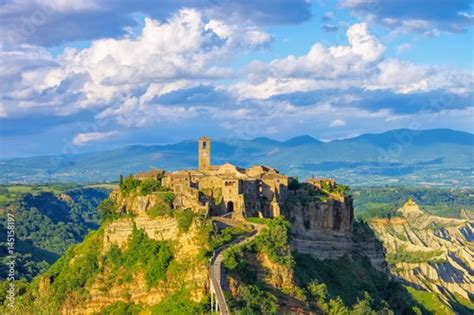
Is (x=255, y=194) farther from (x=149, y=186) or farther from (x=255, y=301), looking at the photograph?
(x=255, y=301)

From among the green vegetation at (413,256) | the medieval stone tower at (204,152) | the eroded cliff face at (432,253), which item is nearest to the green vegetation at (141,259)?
the medieval stone tower at (204,152)

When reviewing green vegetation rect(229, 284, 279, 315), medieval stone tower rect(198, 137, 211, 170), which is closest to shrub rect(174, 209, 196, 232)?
green vegetation rect(229, 284, 279, 315)

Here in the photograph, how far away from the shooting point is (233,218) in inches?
2253

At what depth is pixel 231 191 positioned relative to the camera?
5956cm

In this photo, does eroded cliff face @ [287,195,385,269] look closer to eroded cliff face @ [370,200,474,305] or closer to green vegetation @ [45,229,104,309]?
green vegetation @ [45,229,104,309]

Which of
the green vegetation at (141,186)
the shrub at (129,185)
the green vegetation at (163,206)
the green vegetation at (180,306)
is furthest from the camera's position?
the shrub at (129,185)

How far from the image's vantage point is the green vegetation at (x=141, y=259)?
2071 inches

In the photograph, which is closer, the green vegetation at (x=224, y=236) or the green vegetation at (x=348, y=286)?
the green vegetation at (x=224, y=236)

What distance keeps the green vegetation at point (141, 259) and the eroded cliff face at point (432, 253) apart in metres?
46.4

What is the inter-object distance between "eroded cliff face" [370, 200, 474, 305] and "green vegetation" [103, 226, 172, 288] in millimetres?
46400

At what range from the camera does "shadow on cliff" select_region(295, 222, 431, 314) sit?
60562mm

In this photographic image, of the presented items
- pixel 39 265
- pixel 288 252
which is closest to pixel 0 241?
pixel 39 265

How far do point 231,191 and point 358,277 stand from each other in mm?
14381

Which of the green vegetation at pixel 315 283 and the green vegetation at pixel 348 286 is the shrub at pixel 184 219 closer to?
the green vegetation at pixel 315 283
